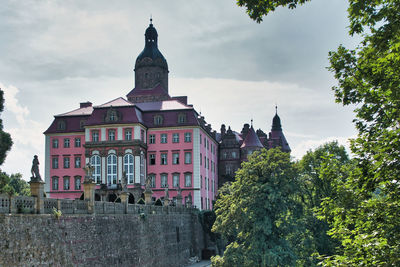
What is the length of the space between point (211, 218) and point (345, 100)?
41.1 metres

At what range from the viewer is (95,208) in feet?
83.5

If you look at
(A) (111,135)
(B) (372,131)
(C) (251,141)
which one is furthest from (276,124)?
(B) (372,131)

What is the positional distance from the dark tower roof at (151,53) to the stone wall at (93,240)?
3531cm

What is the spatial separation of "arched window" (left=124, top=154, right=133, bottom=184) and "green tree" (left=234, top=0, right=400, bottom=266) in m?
45.2

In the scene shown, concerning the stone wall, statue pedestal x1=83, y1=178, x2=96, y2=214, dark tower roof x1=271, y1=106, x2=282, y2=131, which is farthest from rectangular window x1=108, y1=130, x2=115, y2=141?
dark tower roof x1=271, y1=106, x2=282, y2=131

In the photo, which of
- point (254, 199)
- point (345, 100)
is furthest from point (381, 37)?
point (254, 199)

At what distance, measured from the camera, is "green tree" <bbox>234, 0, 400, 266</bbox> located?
10.8m

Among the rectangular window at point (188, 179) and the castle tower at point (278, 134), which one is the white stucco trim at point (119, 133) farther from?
the castle tower at point (278, 134)

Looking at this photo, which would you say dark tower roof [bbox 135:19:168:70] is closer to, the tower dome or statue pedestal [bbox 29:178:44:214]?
the tower dome

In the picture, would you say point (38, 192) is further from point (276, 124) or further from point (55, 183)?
point (276, 124)

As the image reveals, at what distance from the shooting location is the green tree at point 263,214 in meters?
31.0

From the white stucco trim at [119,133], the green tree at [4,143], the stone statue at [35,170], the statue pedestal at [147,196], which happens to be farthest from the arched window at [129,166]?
the stone statue at [35,170]

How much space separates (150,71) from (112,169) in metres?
20.7

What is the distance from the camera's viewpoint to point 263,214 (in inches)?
1280
